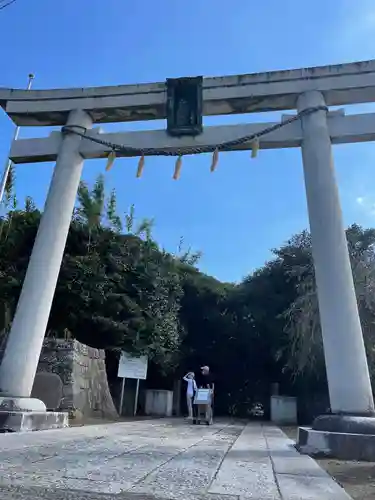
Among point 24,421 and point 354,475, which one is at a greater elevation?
point 24,421

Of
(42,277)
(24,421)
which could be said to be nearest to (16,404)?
(24,421)

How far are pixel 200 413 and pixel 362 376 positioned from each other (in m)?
6.23

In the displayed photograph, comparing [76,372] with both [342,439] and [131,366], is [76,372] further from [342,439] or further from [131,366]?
[342,439]

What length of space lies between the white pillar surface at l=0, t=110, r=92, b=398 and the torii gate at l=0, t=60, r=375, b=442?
15mm

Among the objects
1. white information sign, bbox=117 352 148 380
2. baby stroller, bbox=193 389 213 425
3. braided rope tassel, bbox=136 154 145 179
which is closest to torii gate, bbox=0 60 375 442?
braided rope tassel, bbox=136 154 145 179

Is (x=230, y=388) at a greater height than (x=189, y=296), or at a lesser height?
lesser

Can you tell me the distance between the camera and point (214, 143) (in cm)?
737

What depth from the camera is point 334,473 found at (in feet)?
11.9

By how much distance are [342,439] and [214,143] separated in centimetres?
490

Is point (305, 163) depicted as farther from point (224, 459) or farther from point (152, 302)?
point (152, 302)

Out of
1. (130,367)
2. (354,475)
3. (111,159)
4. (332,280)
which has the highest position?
(111,159)

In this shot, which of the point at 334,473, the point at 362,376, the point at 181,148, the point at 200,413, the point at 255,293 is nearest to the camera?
the point at 334,473

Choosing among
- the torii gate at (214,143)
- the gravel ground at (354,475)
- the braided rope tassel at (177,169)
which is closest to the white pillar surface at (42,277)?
the torii gate at (214,143)

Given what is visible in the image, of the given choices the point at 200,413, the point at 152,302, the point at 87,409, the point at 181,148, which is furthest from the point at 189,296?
the point at 181,148
